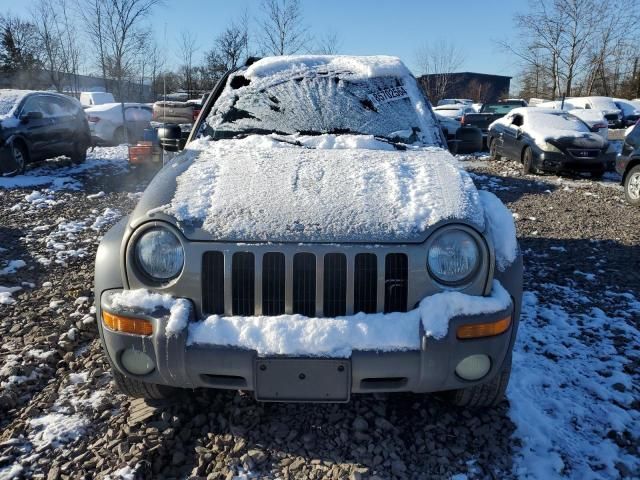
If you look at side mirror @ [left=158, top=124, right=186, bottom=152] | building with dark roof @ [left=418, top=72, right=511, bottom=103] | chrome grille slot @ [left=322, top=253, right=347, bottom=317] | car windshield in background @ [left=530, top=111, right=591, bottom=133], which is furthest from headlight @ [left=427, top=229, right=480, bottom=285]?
building with dark roof @ [left=418, top=72, right=511, bottom=103]

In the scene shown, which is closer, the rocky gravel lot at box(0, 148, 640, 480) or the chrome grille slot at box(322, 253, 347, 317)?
the chrome grille slot at box(322, 253, 347, 317)

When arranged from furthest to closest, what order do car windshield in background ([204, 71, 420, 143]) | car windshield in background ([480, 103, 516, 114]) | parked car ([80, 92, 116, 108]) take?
parked car ([80, 92, 116, 108]) < car windshield in background ([480, 103, 516, 114]) < car windshield in background ([204, 71, 420, 143])

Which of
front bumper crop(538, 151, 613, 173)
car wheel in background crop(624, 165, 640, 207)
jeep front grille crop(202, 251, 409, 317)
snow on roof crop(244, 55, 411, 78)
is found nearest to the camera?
jeep front grille crop(202, 251, 409, 317)

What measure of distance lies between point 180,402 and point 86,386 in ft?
2.09

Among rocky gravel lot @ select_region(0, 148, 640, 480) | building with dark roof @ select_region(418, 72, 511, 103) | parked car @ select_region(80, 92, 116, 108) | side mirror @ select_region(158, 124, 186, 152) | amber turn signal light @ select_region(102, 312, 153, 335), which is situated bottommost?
rocky gravel lot @ select_region(0, 148, 640, 480)

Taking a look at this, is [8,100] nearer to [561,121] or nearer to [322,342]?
[322,342]

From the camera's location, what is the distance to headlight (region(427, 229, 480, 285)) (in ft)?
7.24

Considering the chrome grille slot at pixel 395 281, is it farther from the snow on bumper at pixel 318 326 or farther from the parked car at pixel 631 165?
the parked car at pixel 631 165

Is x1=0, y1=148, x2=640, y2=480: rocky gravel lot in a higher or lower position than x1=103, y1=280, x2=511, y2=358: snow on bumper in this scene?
lower

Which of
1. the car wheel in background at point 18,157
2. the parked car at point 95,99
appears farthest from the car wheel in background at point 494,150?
the parked car at point 95,99

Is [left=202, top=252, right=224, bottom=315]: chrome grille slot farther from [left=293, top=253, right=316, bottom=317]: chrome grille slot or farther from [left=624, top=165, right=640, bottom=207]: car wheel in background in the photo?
[left=624, top=165, right=640, bottom=207]: car wheel in background

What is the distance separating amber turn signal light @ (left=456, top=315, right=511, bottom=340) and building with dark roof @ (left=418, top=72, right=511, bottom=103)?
126ft

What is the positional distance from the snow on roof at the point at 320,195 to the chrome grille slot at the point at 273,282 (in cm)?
9

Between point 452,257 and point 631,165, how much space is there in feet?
24.2
